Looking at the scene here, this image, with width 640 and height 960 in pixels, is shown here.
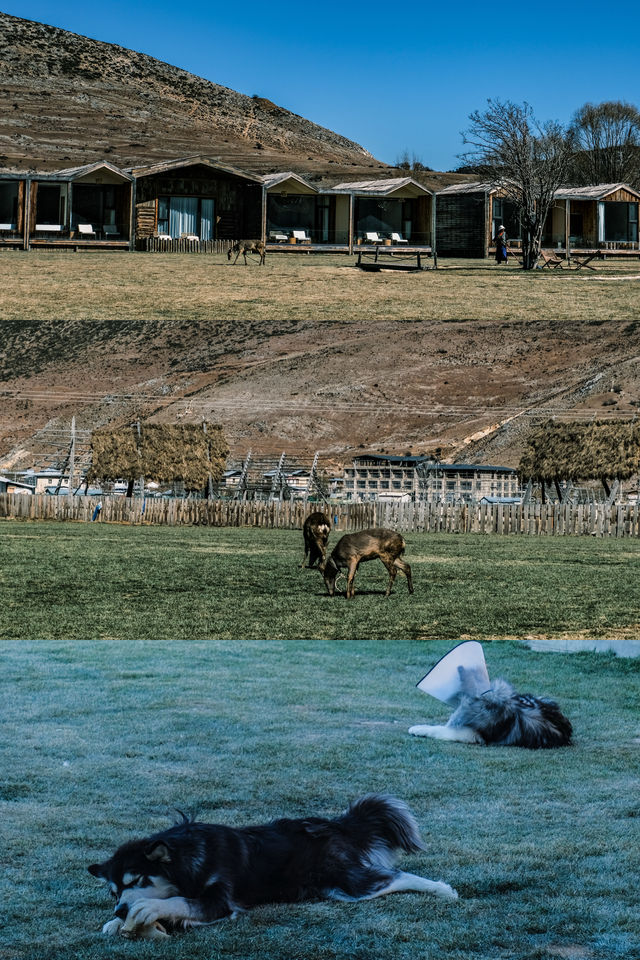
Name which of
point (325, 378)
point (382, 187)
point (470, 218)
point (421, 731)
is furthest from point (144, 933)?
point (325, 378)

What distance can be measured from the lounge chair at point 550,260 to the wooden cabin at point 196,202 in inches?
238

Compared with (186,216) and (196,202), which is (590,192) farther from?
(186,216)

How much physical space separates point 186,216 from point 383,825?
22.5 meters

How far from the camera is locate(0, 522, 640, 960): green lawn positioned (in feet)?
5.96

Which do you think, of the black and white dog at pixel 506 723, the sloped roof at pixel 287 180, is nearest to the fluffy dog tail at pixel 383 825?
the black and white dog at pixel 506 723

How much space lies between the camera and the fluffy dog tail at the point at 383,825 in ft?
6.94

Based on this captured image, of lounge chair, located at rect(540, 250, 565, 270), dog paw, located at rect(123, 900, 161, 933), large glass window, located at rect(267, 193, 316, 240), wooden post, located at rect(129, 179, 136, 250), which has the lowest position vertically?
dog paw, located at rect(123, 900, 161, 933)

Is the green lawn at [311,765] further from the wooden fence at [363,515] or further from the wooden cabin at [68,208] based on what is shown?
the wooden cabin at [68,208]

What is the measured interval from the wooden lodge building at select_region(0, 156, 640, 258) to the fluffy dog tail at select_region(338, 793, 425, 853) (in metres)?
18.9

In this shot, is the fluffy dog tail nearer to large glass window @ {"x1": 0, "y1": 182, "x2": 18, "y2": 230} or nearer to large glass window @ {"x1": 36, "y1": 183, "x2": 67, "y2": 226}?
large glass window @ {"x1": 0, "y1": 182, "x2": 18, "y2": 230}

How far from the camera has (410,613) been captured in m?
6.07

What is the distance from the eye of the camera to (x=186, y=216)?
23562 mm

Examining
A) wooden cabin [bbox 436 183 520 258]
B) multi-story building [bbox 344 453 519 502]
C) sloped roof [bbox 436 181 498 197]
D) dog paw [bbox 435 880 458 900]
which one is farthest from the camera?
multi-story building [bbox 344 453 519 502]

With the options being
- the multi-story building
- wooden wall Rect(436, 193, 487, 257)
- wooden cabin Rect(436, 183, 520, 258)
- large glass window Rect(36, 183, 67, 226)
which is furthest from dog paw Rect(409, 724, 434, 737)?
the multi-story building
